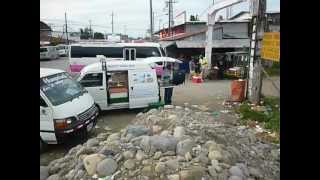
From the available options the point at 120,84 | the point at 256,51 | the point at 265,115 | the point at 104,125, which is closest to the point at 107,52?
the point at 120,84

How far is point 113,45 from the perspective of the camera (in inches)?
1004

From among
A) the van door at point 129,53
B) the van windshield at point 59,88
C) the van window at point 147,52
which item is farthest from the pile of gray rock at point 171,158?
the van window at point 147,52

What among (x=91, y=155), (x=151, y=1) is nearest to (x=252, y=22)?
(x=91, y=155)

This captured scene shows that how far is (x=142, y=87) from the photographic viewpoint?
12633mm

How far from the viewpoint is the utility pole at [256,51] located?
13.9 meters

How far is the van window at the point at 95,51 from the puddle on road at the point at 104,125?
12.2 meters

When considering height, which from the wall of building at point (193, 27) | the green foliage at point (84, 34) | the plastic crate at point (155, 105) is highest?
the green foliage at point (84, 34)

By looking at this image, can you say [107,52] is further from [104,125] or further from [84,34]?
[84,34]

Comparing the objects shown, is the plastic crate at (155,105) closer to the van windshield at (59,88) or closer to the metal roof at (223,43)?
the van windshield at (59,88)

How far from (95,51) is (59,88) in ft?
51.9

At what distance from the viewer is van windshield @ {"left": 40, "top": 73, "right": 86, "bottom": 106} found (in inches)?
353

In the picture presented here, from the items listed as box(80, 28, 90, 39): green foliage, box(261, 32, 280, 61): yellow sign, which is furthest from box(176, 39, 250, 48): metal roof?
box(80, 28, 90, 39): green foliage
